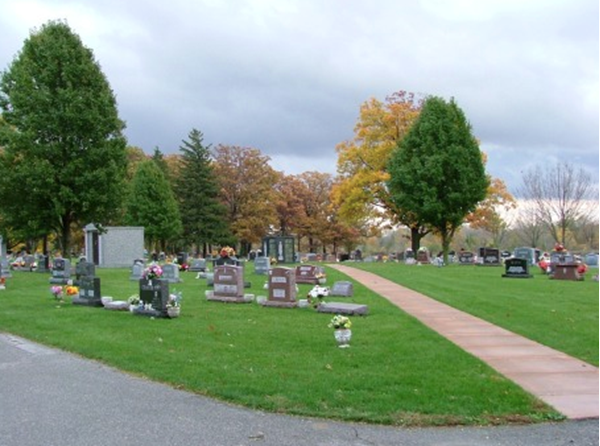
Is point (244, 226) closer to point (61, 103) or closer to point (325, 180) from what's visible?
point (325, 180)

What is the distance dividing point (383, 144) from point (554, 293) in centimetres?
3276

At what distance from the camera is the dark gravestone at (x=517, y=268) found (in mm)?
26016

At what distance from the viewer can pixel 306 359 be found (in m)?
8.87

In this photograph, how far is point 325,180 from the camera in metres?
77.9

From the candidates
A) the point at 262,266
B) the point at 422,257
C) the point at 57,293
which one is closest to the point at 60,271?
the point at 57,293

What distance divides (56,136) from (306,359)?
26.9 m

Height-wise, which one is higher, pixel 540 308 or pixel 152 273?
pixel 152 273

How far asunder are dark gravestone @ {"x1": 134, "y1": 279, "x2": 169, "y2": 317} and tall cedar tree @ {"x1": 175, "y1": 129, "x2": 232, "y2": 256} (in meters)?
47.3

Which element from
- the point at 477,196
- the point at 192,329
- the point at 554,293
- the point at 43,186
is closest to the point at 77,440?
the point at 192,329

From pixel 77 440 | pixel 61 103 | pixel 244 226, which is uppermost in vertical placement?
pixel 61 103

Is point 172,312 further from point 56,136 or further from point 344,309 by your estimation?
point 56,136

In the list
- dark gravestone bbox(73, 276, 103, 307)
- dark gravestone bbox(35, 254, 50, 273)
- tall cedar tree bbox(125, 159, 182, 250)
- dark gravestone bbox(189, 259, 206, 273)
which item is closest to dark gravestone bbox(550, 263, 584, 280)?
dark gravestone bbox(73, 276, 103, 307)

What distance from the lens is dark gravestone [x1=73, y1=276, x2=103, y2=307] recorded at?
1638 centimetres

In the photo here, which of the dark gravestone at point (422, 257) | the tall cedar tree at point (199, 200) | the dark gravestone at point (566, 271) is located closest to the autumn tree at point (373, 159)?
the dark gravestone at point (422, 257)
